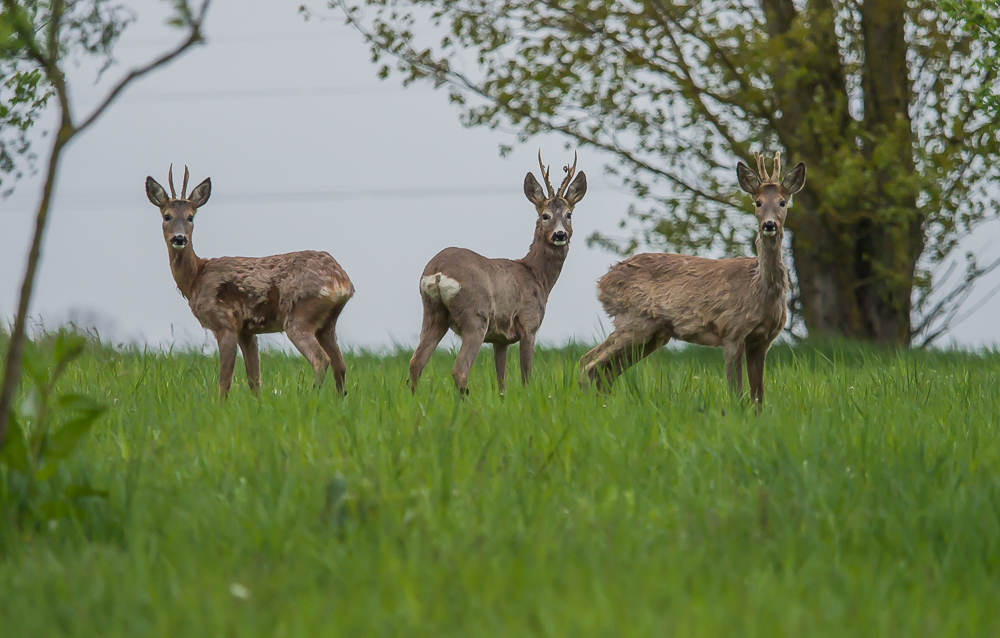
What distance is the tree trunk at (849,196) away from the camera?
13117 mm

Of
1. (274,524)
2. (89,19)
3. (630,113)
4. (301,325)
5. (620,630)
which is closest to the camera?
(620,630)

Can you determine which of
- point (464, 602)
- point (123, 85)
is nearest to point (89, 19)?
point (123, 85)

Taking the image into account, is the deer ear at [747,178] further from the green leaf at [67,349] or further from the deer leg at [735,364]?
the green leaf at [67,349]

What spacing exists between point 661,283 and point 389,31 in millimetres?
6880

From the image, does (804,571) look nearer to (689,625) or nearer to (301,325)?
(689,625)

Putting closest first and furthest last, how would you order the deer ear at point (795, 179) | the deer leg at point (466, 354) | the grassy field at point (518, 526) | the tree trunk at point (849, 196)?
the grassy field at point (518, 526) < the deer leg at point (466, 354) < the deer ear at point (795, 179) < the tree trunk at point (849, 196)

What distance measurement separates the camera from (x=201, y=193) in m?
8.04

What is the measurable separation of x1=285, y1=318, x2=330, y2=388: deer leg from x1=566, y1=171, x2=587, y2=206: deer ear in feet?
7.77

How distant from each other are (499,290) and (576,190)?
1.24 m

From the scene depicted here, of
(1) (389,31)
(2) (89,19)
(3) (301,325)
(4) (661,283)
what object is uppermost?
(1) (389,31)

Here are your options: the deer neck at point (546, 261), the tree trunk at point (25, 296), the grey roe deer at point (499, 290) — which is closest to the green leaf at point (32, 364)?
the tree trunk at point (25, 296)

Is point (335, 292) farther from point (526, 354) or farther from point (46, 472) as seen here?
point (46, 472)

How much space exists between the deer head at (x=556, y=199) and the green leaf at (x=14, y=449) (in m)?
4.90

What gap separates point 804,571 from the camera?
11.6ft
